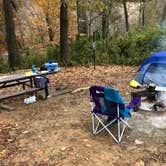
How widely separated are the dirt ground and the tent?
32.7 inches

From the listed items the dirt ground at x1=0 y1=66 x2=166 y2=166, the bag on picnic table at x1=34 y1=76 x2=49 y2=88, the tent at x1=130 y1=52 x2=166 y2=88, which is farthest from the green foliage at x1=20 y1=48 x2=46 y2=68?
the tent at x1=130 y1=52 x2=166 y2=88

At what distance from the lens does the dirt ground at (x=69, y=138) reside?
188 inches

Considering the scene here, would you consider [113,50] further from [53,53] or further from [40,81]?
[40,81]

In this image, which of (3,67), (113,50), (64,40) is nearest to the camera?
(64,40)

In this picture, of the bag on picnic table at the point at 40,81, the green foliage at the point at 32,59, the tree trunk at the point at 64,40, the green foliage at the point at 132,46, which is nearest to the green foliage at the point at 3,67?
the green foliage at the point at 32,59

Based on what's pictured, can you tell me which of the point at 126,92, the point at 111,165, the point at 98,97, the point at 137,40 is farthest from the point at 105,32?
the point at 111,165

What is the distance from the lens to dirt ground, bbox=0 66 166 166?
15.7 ft

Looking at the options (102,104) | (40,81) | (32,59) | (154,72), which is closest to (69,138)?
(102,104)

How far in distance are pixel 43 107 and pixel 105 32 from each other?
10.1 metres

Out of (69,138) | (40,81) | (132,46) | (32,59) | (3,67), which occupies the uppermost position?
(132,46)

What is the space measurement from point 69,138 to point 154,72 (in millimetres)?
3636

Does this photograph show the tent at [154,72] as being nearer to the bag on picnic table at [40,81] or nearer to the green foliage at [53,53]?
the bag on picnic table at [40,81]

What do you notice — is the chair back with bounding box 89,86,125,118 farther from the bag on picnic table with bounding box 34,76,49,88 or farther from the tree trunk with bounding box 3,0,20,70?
the tree trunk with bounding box 3,0,20,70

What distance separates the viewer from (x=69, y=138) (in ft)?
18.0
